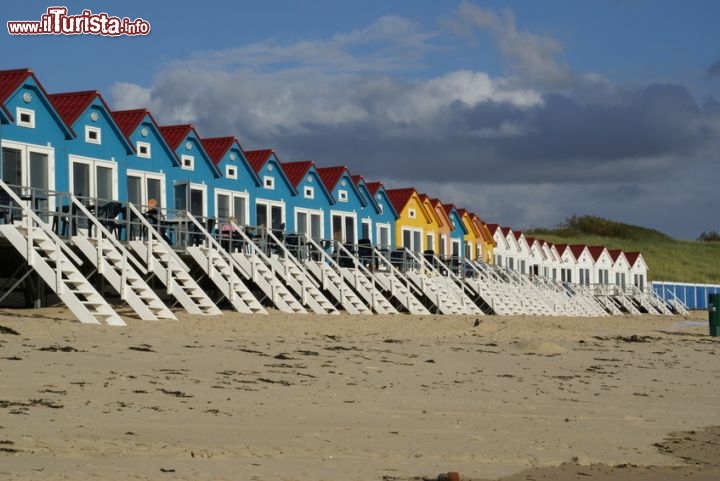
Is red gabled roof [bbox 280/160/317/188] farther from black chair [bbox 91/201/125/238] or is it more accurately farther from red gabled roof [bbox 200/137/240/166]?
black chair [bbox 91/201/125/238]

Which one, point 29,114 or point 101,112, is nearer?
point 29,114

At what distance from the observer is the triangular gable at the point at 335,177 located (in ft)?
128

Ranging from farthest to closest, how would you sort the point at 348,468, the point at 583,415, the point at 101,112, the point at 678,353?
1. the point at 101,112
2. the point at 678,353
3. the point at 583,415
4. the point at 348,468

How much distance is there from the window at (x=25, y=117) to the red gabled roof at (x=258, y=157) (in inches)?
391

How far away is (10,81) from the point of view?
81.5 feet

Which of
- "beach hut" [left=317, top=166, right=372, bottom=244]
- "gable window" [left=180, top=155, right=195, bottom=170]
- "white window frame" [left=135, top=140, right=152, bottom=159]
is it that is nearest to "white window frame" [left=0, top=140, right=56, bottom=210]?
"white window frame" [left=135, top=140, right=152, bottom=159]

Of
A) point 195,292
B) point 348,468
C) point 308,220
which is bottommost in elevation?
point 348,468

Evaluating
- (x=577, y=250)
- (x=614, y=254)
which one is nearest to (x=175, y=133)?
(x=577, y=250)

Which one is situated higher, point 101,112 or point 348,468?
point 101,112

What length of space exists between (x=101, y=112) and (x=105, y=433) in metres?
19.6

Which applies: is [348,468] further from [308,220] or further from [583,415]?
[308,220]

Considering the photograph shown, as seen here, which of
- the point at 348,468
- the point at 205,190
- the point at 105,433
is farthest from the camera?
the point at 205,190

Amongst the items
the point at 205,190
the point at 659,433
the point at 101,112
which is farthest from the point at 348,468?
the point at 205,190

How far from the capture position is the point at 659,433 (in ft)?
35.0
